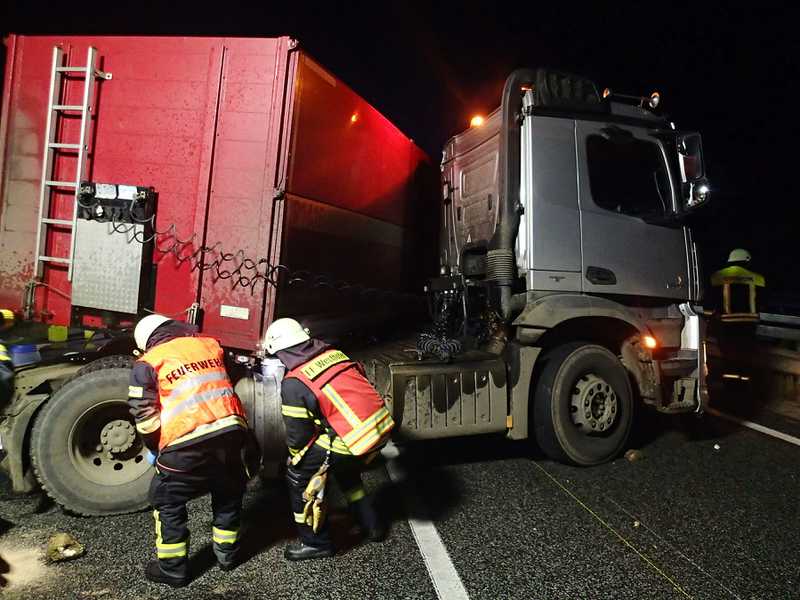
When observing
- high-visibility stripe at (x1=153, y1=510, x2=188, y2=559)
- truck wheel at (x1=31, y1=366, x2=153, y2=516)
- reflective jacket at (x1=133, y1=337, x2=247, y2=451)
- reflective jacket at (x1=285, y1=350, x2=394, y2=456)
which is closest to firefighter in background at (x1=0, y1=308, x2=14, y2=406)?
truck wheel at (x1=31, y1=366, x2=153, y2=516)

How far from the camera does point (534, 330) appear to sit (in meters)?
3.64

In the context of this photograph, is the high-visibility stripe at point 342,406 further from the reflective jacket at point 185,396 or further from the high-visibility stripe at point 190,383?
the high-visibility stripe at point 190,383

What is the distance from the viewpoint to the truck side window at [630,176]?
4.00 meters

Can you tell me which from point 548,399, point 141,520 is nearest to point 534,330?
point 548,399

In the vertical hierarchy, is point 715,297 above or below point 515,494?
above

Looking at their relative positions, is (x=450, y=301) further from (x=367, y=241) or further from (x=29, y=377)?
(x=29, y=377)

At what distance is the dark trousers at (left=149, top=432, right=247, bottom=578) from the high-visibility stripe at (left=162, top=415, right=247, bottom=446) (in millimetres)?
43

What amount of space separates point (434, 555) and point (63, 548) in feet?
6.35

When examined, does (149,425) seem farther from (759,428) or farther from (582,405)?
(759,428)

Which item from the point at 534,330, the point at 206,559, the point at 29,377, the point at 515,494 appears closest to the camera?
the point at 206,559

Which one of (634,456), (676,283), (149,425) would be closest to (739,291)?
(676,283)

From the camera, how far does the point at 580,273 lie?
382 centimetres

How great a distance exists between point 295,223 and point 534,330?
6.28 feet

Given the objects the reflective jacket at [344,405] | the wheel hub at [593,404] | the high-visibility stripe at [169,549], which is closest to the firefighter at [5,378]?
the high-visibility stripe at [169,549]
